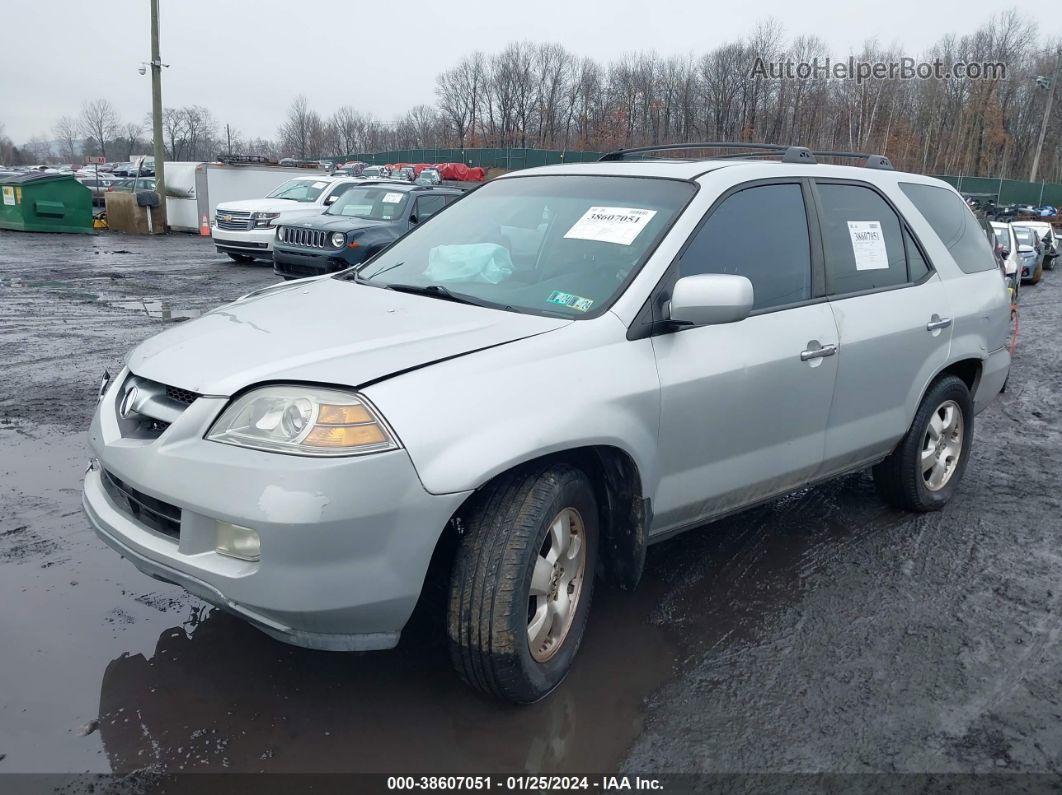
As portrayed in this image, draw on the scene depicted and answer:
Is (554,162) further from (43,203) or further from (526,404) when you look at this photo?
(526,404)

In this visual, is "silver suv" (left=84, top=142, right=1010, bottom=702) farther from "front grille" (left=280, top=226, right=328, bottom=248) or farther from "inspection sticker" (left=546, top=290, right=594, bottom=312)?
"front grille" (left=280, top=226, right=328, bottom=248)

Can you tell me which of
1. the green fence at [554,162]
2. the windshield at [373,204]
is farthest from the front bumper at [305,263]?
the green fence at [554,162]

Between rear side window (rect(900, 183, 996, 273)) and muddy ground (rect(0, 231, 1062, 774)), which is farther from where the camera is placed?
rear side window (rect(900, 183, 996, 273))

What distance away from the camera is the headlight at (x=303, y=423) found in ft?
7.89

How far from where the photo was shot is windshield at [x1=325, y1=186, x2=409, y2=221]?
13.0 m

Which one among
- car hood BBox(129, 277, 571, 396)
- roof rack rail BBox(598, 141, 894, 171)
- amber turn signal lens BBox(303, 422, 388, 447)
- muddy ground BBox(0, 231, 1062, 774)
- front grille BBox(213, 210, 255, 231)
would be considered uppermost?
roof rack rail BBox(598, 141, 894, 171)

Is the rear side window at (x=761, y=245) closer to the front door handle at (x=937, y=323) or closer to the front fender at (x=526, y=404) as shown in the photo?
the front fender at (x=526, y=404)

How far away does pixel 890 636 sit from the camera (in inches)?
137

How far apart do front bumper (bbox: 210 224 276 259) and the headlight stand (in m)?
14.5

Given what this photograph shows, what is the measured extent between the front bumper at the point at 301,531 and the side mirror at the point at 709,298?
1.09 meters

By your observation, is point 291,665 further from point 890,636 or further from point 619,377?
point 890,636

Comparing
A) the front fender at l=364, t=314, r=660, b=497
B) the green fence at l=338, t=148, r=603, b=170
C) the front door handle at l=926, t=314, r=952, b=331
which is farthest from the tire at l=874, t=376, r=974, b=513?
the green fence at l=338, t=148, r=603, b=170

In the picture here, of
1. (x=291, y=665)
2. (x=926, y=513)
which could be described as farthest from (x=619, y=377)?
(x=926, y=513)

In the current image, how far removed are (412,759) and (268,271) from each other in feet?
48.3
